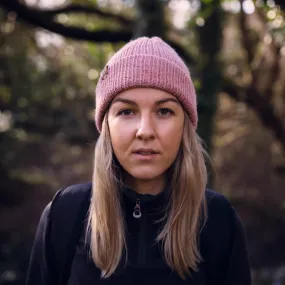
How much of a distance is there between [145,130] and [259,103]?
567 centimetres

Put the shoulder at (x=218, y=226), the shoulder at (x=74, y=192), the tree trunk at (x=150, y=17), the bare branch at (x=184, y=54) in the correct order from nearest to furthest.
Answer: the shoulder at (x=218, y=226) → the shoulder at (x=74, y=192) → the tree trunk at (x=150, y=17) → the bare branch at (x=184, y=54)

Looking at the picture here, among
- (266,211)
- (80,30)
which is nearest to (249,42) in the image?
(80,30)

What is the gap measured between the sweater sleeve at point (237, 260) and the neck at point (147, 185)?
1.09 ft

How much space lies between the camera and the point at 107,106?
1.93 meters

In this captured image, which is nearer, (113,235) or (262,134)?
(113,235)

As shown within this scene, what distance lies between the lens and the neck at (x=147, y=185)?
1.97 meters

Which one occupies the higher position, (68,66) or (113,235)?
(68,66)

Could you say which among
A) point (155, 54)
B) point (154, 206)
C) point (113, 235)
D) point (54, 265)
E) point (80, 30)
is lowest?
point (54, 265)

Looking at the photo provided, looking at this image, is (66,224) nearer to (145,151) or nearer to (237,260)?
(145,151)

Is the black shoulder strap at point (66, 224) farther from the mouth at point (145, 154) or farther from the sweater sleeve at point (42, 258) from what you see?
the mouth at point (145, 154)

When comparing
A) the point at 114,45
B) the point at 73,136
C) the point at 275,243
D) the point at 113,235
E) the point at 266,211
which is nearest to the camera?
the point at 113,235

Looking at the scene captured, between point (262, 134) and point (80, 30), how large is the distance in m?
5.79

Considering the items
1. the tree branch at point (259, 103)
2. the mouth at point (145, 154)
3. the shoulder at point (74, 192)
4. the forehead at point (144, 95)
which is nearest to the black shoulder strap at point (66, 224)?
the shoulder at point (74, 192)

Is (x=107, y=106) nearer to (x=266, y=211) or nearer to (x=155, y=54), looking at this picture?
(x=155, y=54)
